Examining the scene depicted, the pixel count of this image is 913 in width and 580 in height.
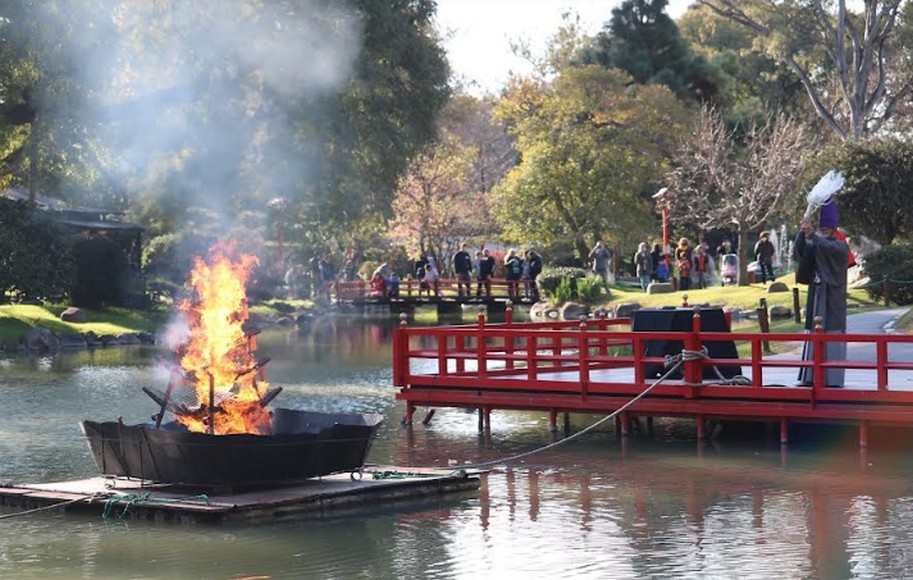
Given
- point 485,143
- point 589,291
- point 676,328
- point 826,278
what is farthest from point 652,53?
point 826,278

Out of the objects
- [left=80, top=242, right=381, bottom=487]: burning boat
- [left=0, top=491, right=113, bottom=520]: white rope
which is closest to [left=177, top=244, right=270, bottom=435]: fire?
[left=80, top=242, right=381, bottom=487]: burning boat

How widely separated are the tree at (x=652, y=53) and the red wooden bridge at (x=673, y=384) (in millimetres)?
50409

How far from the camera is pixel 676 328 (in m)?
23.4

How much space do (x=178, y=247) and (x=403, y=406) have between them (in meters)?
34.1

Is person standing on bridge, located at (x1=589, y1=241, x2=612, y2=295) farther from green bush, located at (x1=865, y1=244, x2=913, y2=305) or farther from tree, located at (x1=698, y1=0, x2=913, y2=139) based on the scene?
green bush, located at (x1=865, y1=244, x2=913, y2=305)

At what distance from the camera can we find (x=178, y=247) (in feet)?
201

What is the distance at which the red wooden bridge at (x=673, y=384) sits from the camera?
21016 mm

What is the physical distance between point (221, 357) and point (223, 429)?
803 mm

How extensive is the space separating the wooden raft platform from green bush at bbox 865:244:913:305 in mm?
24578

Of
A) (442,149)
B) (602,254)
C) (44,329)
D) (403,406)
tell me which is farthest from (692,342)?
(442,149)

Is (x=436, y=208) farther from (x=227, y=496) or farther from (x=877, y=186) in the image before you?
(x=227, y=496)

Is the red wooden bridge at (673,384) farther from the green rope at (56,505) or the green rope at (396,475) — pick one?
the green rope at (56,505)

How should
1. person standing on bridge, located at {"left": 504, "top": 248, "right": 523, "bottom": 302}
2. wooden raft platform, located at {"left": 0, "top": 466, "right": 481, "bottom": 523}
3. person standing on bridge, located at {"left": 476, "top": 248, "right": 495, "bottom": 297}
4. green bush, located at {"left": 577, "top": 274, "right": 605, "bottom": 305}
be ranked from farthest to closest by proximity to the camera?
person standing on bridge, located at {"left": 476, "top": 248, "right": 495, "bottom": 297} < person standing on bridge, located at {"left": 504, "top": 248, "right": 523, "bottom": 302} < green bush, located at {"left": 577, "top": 274, "right": 605, "bottom": 305} < wooden raft platform, located at {"left": 0, "top": 466, "right": 481, "bottom": 523}

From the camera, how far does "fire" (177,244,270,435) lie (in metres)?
17.6
